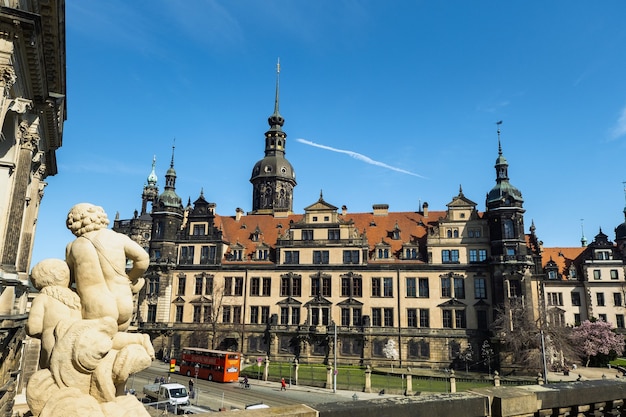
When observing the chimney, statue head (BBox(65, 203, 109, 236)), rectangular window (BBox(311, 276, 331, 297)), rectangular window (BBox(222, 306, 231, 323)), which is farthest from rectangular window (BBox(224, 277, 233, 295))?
statue head (BBox(65, 203, 109, 236))

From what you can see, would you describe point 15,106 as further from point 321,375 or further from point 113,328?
point 321,375

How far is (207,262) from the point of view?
53906mm

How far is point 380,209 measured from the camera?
186 ft

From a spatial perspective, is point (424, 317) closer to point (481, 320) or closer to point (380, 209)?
point (481, 320)

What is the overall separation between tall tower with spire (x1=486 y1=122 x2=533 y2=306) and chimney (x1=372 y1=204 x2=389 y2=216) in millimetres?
12529

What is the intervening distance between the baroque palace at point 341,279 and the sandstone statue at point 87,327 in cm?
4194

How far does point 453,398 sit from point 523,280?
44882 mm

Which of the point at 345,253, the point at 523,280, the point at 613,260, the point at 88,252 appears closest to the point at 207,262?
the point at 345,253

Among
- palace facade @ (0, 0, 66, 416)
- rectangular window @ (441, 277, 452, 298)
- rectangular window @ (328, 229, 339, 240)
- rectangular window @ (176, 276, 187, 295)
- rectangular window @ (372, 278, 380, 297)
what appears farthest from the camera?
rectangular window @ (176, 276, 187, 295)

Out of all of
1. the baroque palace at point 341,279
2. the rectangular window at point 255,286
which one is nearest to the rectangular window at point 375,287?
the baroque palace at point 341,279

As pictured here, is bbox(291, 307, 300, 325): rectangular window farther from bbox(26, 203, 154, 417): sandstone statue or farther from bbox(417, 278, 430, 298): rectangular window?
bbox(26, 203, 154, 417): sandstone statue

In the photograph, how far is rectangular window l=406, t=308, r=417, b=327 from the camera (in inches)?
1889

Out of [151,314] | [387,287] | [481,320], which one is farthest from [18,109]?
[481,320]

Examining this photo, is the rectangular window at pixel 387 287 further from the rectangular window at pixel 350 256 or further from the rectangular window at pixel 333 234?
A: the rectangular window at pixel 333 234
